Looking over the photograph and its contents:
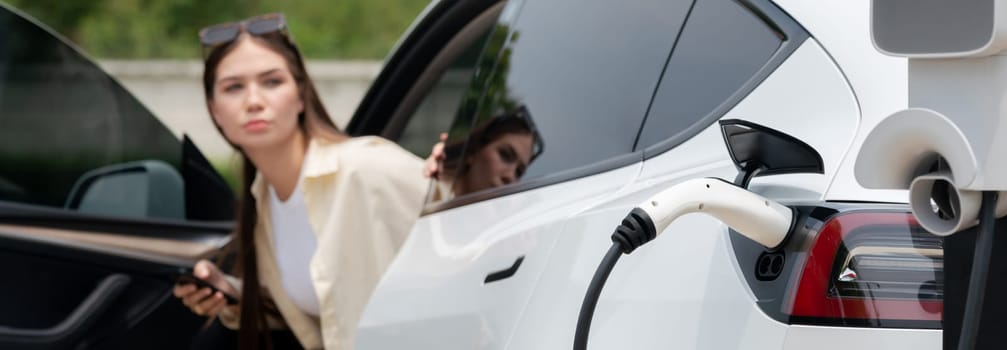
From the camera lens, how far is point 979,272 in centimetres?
136

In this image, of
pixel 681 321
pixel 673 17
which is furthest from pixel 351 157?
pixel 681 321

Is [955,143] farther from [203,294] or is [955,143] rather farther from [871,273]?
[203,294]

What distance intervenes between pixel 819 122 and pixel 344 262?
1.99 metres

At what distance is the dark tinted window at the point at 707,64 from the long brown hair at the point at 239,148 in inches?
74.3

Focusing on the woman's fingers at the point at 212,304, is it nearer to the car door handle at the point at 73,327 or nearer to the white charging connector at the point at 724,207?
the car door handle at the point at 73,327

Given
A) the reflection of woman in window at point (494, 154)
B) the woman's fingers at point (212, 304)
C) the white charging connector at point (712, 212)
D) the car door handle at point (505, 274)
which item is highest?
the white charging connector at point (712, 212)

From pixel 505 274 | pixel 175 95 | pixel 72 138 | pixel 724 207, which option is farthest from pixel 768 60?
pixel 175 95

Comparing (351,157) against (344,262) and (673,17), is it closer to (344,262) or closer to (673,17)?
(344,262)

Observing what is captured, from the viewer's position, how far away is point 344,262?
3.58 meters

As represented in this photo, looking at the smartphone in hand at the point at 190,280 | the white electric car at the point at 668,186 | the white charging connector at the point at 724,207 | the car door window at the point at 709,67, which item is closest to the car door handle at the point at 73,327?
the smartphone in hand at the point at 190,280

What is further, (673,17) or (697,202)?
(673,17)

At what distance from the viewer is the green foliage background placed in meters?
18.9

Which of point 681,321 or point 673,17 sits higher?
point 673,17

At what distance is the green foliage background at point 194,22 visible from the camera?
1894 cm
